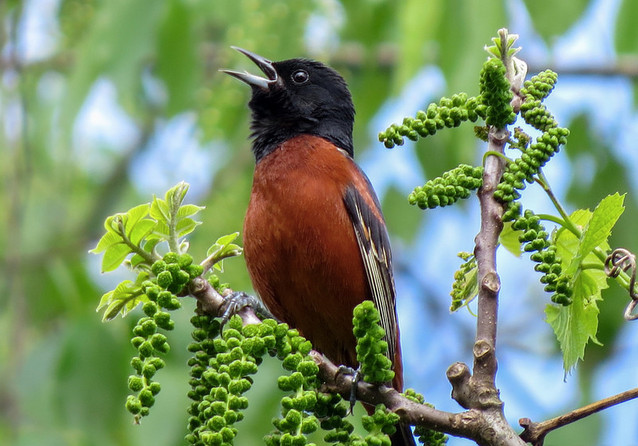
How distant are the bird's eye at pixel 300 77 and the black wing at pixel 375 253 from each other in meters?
0.94

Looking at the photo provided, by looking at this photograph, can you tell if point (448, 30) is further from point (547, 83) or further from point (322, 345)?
point (547, 83)

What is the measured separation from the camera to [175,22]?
4.12m

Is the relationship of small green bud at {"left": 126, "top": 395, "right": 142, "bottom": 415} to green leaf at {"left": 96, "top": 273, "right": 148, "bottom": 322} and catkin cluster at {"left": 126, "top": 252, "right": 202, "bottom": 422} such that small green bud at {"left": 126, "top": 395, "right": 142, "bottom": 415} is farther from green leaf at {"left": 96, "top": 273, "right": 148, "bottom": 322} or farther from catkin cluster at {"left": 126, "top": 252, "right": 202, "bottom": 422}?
green leaf at {"left": 96, "top": 273, "right": 148, "bottom": 322}

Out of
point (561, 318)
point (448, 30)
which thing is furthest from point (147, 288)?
point (448, 30)

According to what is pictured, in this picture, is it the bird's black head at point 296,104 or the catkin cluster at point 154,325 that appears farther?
the bird's black head at point 296,104

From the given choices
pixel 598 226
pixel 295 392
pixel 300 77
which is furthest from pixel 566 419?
pixel 300 77

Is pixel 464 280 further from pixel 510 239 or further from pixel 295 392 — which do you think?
pixel 295 392

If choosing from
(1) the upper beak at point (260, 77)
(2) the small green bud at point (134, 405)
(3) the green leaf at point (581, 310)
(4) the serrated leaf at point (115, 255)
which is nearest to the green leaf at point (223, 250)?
(4) the serrated leaf at point (115, 255)

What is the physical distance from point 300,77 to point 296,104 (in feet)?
0.82

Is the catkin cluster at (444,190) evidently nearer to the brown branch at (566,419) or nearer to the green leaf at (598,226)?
the green leaf at (598,226)

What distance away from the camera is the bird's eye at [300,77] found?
4.19 metres

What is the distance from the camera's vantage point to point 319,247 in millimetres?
3199

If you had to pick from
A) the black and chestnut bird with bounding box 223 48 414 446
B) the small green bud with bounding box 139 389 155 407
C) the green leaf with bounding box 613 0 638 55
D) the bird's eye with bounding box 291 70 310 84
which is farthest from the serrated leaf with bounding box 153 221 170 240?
the green leaf with bounding box 613 0 638 55

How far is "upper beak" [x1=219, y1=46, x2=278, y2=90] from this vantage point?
3.87 metres
